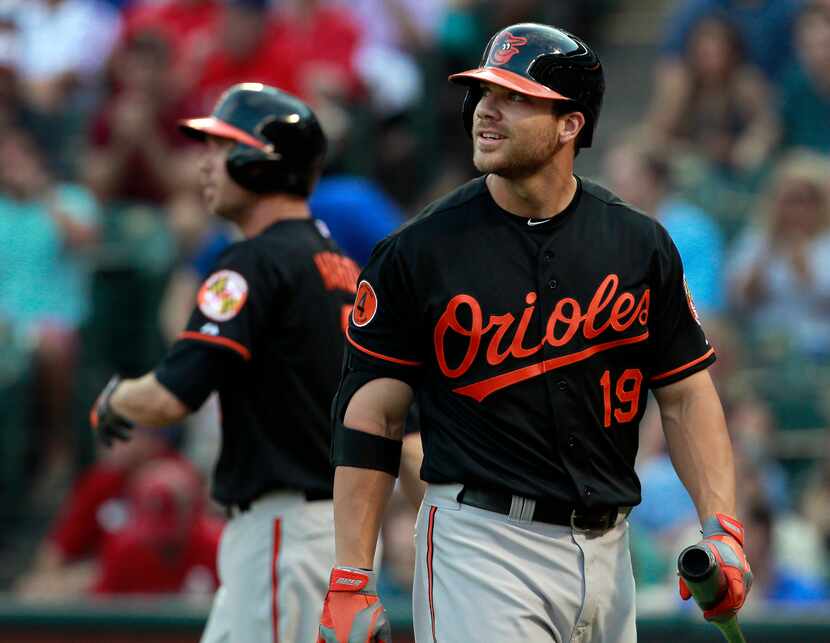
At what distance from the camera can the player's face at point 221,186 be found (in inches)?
191

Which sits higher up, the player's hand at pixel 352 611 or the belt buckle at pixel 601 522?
the belt buckle at pixel 601 522

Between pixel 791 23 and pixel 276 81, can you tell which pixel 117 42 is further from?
pixel 791 23

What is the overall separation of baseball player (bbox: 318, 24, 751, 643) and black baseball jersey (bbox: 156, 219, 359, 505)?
0.89 metres

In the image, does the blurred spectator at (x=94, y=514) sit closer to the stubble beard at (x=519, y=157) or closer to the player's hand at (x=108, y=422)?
the player's hand at (x=108, y=422)

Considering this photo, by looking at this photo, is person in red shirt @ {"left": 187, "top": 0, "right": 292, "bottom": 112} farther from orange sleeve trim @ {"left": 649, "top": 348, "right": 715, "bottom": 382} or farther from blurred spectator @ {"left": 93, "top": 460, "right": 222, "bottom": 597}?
orange sleeve trim @ {"left": 649, "top": 348, "right": 715, "bottom": 382}

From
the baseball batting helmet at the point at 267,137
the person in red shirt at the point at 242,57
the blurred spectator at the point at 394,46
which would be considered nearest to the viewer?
the baseball batting helmet at the point at 267,137

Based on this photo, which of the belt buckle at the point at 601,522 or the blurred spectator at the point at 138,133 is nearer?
the belt buckle at the point at 601,522

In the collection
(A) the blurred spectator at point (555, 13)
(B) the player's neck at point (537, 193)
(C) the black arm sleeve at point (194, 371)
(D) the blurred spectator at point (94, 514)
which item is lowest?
(D) the blurred spectator at point (94, 514)

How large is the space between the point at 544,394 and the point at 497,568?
0.42 meters

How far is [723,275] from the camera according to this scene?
8.00 metres

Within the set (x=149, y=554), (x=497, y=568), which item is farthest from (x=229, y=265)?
(x=149, y=554)

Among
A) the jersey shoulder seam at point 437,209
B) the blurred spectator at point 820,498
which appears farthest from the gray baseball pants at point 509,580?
the blurred spectator at point 820,498

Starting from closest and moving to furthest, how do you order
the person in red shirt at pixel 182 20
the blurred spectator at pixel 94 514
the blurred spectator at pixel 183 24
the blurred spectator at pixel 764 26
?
the blurred spectator at pixel 94 514 → the blurred spectator at pixel 764 26 → the blurred spectator at pixel 183 24 → the person in red shirt at pixel 182 20

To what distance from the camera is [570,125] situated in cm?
380
